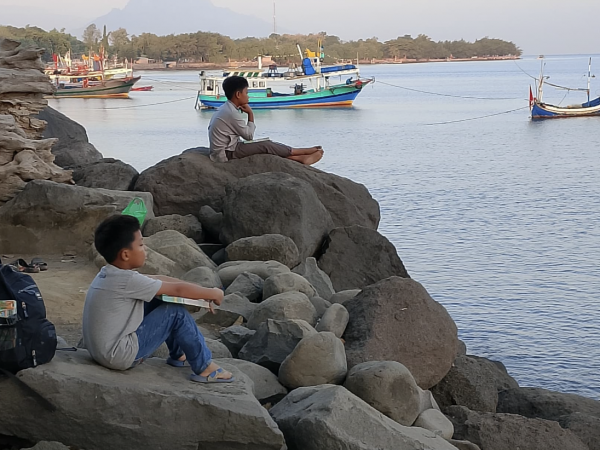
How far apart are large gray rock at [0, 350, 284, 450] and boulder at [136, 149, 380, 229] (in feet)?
15.6

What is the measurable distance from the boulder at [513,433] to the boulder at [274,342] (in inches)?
41.7

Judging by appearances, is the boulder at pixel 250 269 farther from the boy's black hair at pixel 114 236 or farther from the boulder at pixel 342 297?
the boy's black hair at pixel 114 236

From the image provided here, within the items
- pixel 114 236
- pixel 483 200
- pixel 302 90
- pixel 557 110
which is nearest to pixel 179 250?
pixel 114 236

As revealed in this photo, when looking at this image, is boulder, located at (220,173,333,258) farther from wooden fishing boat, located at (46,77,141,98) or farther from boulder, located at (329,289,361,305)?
wooden fishing boat, located at (46,77,141,98)

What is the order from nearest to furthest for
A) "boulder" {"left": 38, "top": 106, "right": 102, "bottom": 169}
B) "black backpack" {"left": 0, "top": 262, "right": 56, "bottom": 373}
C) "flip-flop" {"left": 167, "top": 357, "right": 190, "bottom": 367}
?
"black backpack" {"left": 0, "top": 262, "right": 56, "bottom": 373} < "flip-flop" {"left": 167, "top": 357, "right": 190, "bottom": 367} < "boulder" {"left": 38, "top": 106, "right": 102, "bottom": 169}

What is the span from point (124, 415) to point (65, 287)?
105 inches

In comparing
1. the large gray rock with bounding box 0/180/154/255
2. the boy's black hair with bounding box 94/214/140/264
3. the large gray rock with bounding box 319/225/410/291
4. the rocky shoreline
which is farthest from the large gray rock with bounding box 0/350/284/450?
the large gray rock with bounding box 319/225/410/291

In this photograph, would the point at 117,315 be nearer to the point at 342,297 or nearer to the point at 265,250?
the point at 342,297

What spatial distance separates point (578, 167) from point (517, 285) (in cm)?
1306

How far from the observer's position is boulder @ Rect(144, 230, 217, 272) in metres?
6.63

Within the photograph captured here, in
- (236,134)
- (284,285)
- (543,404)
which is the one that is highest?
(236,134)

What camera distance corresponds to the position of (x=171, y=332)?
396cm

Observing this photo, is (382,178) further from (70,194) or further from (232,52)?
(232,52)

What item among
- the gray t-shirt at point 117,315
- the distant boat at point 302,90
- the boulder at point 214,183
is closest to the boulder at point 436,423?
the gray t-shirt at point 117,315
